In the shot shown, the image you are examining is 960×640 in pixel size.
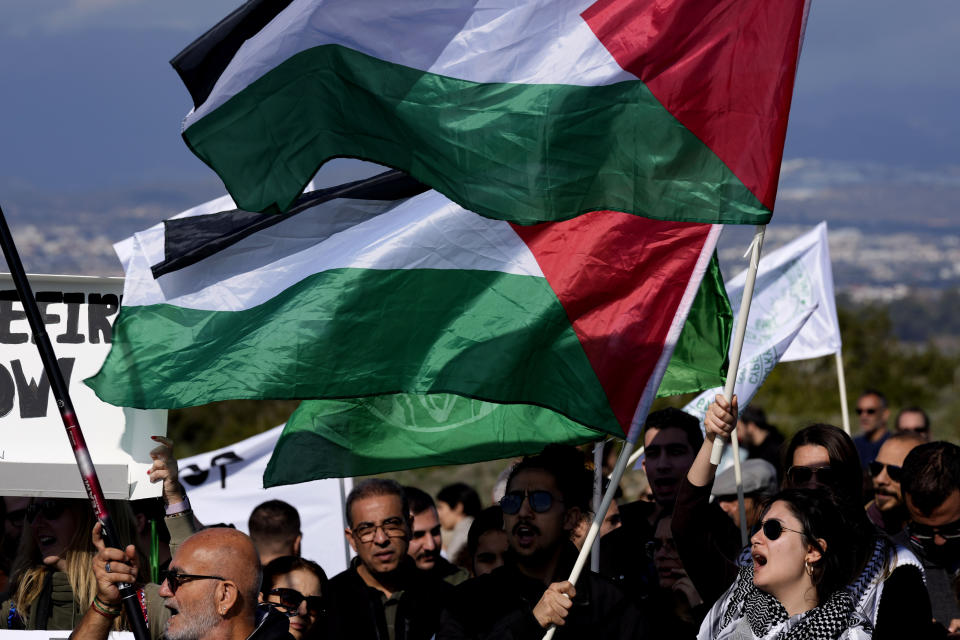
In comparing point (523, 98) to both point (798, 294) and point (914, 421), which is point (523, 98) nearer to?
point (798, 294)

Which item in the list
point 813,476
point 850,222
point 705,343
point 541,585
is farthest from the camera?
point 850,222

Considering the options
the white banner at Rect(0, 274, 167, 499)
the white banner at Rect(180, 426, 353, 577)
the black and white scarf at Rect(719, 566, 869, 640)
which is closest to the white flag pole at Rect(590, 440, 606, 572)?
the black and white scarf at Rect(719, 566, 869, 640)

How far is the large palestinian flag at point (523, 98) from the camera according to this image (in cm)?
482

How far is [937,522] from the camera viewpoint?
5.47 meters

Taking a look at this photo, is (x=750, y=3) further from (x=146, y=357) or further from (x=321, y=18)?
(x=146, y=357)

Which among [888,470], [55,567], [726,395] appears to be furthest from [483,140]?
[888,470]

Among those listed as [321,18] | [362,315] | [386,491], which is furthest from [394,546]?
[321,18]

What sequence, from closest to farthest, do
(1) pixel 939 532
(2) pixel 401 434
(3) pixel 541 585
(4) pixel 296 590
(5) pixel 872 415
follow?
(3) pixel 541 585 → (1) pixel 939 532 → (4) pixel 296 590 → (2) pixel 401 434 → (5) pixel 872 415

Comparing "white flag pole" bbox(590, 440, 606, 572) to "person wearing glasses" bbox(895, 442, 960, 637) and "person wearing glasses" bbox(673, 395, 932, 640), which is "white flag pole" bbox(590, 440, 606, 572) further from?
"person wearing glasses" bbox(895, 442, 960, 637)

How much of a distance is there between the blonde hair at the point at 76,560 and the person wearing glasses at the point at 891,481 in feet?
12.0

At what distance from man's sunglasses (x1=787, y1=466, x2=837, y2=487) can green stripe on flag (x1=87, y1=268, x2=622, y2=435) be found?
0.93 meters

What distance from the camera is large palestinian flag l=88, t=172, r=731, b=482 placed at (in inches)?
206

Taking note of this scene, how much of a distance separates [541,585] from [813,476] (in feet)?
4.10

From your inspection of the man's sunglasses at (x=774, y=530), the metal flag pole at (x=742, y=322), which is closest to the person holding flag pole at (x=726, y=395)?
the metal flag pole at (x=742, y=322)
